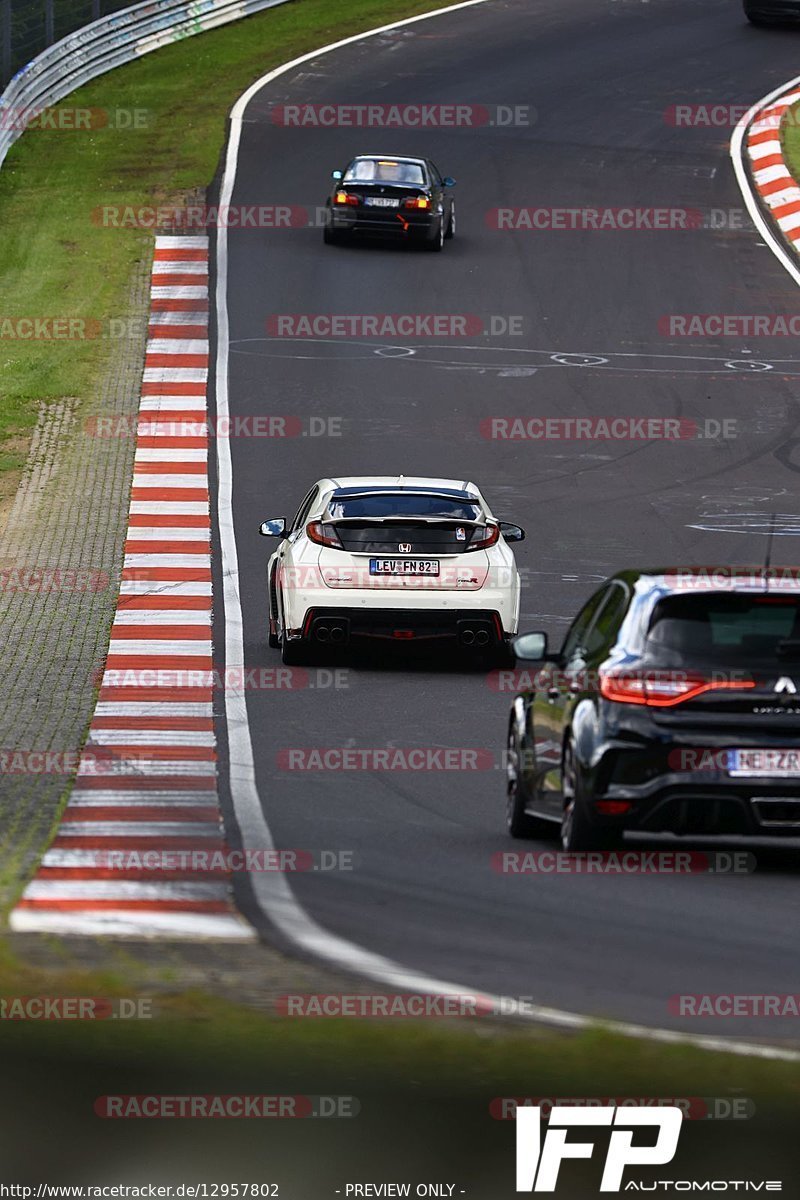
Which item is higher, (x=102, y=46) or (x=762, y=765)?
(x=102, y=46)

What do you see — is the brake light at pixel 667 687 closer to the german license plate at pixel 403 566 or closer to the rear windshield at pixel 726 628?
the rear windshield at pixel 726 628

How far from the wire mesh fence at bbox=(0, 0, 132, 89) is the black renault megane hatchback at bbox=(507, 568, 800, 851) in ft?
110

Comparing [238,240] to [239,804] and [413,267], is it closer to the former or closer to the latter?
[413,267]

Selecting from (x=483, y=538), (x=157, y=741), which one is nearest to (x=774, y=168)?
(x=483, y=538)

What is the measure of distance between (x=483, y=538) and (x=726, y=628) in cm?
712

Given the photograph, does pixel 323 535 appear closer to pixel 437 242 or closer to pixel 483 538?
pixel 483 538

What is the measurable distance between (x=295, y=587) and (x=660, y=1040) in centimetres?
1038

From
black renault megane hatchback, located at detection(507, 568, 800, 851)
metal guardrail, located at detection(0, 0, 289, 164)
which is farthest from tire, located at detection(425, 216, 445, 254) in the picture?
black renault megane hatchback, located at detection(507, 568, 800, 851)

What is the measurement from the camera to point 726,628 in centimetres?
1144

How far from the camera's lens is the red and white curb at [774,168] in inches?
1542

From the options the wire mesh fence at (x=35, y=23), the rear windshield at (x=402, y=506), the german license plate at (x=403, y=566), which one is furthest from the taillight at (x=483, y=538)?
the wire mesh fence at (x=35, y=23)

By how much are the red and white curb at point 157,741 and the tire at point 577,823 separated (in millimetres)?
1717

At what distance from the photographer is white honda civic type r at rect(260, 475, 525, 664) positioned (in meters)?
18.1

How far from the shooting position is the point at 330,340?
3275cm
